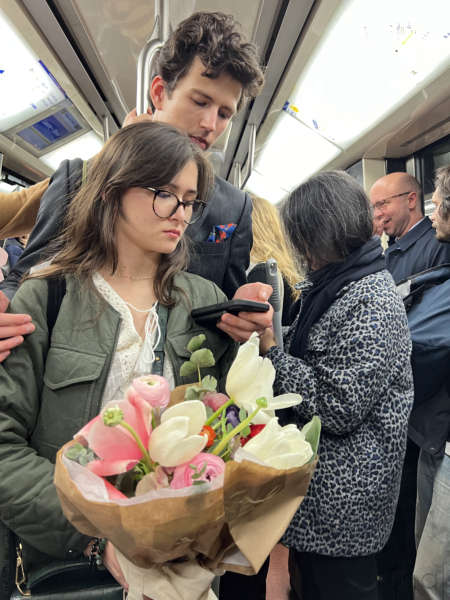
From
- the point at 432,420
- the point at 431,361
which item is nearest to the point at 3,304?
the point at 431,361

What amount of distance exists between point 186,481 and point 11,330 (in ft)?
1.75

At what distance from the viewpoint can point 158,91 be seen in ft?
4.49

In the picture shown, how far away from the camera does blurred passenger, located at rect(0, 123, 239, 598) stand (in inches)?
30.6

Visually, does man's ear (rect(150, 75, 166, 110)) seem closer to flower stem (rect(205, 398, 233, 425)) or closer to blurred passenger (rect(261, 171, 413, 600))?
blurred passenger (rect(261, 171, 413, 600))

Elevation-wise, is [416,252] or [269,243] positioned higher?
[269,243]

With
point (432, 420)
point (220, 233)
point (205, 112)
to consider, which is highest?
point (205, 112)

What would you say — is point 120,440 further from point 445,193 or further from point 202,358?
point 445,193

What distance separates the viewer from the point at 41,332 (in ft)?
2.89

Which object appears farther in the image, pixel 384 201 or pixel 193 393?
pixel 384 201

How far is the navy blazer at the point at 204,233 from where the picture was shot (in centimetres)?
112

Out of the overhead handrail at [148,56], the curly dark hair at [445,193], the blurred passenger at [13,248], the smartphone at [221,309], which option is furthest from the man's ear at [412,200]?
the blurred passenger at [13,248]

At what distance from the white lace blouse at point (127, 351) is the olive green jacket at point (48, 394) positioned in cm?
2

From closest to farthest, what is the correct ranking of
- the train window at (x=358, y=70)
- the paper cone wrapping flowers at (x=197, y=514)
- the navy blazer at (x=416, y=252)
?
the paper cone wrapping flowers at (x=197, y=514)
the train window at (x=358, y=70)
the navy blazer at (x=416, y=252)

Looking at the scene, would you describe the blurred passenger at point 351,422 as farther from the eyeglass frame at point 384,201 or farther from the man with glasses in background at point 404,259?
the eyeglass frame at point 384,201
